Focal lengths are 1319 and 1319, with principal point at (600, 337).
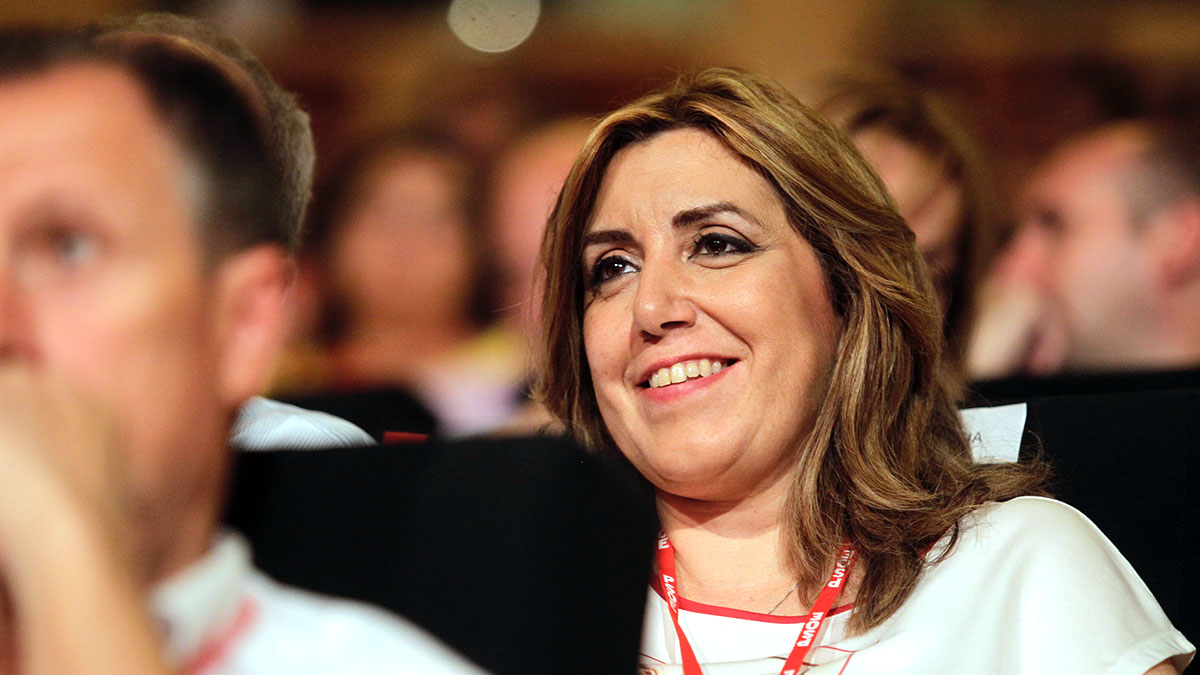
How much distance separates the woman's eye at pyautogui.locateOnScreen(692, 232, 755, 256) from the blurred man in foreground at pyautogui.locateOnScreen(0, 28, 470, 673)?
761 mm

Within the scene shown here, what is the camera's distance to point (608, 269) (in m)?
1.73

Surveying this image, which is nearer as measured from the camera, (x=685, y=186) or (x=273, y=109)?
(x=273, y=109)

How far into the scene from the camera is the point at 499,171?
3.55 metres

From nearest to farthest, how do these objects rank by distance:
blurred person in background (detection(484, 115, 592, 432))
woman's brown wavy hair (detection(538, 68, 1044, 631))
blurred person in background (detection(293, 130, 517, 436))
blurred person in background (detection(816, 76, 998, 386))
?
woman's brown wavy hair (detection(538, 68, 1044, 631))
blurred person in background (detection(816, 76, 998, 386))
blurred person in background (detection(484, 115, 592, 432))
blurred person in background (detection(293, 130, 517, 436))

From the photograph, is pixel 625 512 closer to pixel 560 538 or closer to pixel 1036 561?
pixel 560 538

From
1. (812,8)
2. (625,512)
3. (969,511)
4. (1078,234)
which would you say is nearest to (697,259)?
(969,511)

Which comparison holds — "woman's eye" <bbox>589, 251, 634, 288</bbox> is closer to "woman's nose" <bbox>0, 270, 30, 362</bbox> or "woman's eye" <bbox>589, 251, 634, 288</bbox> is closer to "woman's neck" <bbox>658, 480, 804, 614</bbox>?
"woman's neck" <bbox>658, 480, 804, 614</bbox>

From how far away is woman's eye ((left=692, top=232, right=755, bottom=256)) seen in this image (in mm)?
1645

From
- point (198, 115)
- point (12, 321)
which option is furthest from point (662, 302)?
point (12, 321)

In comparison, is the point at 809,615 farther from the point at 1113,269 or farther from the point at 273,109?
the point at 1113,269

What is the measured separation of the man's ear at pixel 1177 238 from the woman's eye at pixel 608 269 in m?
1.76

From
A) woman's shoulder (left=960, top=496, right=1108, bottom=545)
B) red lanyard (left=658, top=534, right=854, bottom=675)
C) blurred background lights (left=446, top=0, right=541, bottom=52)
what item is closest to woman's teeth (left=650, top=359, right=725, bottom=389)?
red lanyard (left=658, top=534, right=854, bottom=675)

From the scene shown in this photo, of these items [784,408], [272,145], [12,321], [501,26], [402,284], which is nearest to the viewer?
[12,321]

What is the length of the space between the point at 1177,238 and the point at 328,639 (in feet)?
8.40
